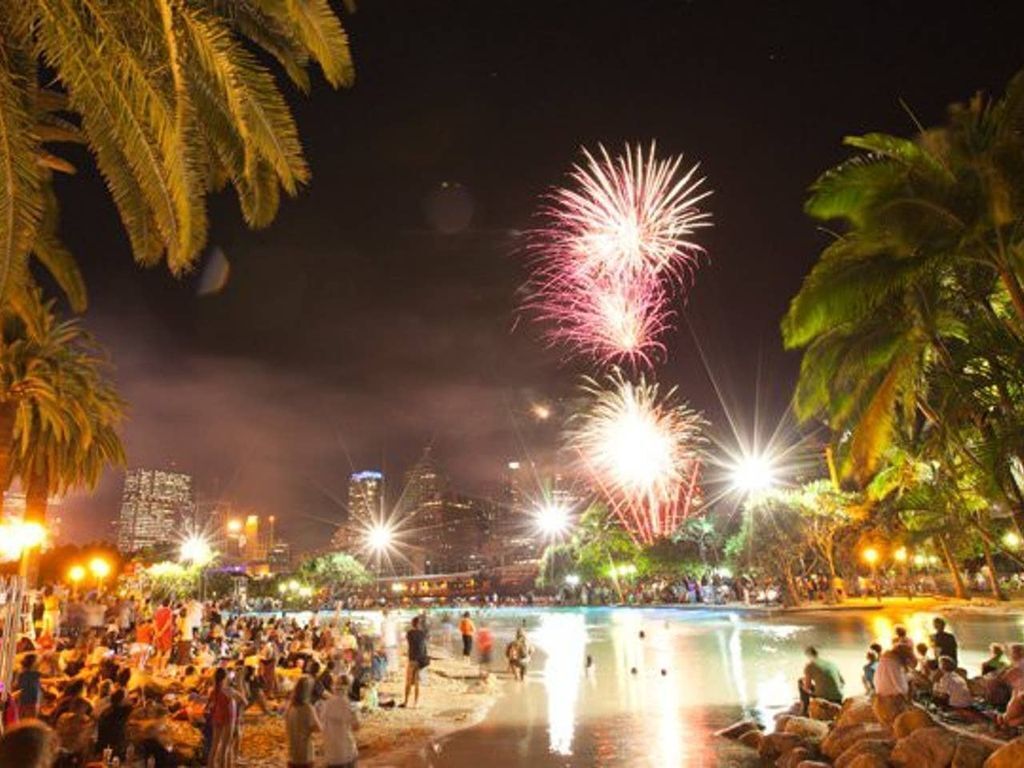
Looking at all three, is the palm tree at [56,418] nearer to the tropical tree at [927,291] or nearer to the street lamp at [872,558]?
the tropical tree at [927,291]

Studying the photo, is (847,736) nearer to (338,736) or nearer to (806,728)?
(806,728)

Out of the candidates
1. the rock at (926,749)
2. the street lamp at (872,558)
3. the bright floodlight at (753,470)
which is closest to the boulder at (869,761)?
the rock at (926,749)

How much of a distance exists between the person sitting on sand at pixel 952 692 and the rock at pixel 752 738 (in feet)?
11.1

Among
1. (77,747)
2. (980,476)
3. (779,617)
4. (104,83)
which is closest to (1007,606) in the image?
(779,617)

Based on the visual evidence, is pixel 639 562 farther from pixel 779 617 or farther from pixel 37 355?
pixel 37 355

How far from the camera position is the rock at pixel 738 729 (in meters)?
12.5

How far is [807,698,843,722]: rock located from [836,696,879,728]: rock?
747mm

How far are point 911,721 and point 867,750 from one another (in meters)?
1.02

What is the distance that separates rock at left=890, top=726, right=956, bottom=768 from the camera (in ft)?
29.8

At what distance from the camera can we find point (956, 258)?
43.1ft

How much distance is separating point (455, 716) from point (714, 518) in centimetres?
6652

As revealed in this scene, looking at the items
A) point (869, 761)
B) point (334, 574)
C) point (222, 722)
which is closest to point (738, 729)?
point (869, 761)

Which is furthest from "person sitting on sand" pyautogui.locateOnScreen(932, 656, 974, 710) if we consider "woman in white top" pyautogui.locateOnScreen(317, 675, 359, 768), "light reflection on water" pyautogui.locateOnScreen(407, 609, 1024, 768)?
"woman in white top" pyautogui.locateOnScreen(317, 675, 359, 768)

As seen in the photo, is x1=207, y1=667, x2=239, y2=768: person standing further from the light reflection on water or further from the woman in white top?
the light reflection on water
